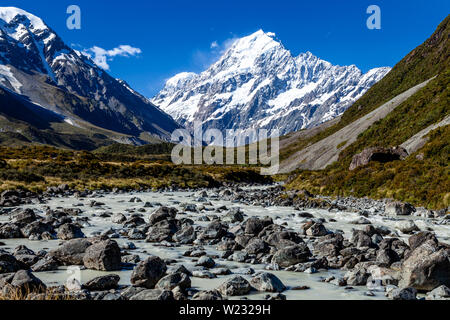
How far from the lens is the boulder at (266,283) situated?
354 inches

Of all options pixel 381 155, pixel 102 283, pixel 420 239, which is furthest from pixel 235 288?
pixel 381 155

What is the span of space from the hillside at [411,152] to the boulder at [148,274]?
24413 mm

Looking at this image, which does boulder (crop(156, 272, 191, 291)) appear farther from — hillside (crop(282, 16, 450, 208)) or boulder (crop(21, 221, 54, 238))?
hillside (crop(282, 16, 450, 208))

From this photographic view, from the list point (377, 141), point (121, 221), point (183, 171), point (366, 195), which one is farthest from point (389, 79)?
point (121, 221)

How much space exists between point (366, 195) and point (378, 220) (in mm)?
14404

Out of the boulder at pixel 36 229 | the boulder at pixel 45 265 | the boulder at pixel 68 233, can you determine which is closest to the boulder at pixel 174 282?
the boulder at pixel 45 265

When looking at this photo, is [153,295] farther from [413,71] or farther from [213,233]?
[413,71]

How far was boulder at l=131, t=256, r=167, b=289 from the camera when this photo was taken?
29.7 feet

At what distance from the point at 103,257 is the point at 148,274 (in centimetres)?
235

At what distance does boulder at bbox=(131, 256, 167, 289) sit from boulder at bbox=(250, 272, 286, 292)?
2.75 metres

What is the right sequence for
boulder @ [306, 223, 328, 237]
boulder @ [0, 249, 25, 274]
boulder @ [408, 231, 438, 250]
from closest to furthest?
1. boulder @ [0, 249, 25, 274]
2. boulder @ [408, 231, 438, 250]
3. boulder @ [306, 223, 328, 237]

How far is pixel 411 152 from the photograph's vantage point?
45.9m

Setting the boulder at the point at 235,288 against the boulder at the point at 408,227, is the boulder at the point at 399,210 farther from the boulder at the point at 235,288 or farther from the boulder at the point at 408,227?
the boulder at the point at 235,288

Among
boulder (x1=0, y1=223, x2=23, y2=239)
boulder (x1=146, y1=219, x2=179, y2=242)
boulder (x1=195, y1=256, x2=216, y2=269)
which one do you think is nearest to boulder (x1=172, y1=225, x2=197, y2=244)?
boulder (x1=146, y1=219, x2=179, y2=242)
